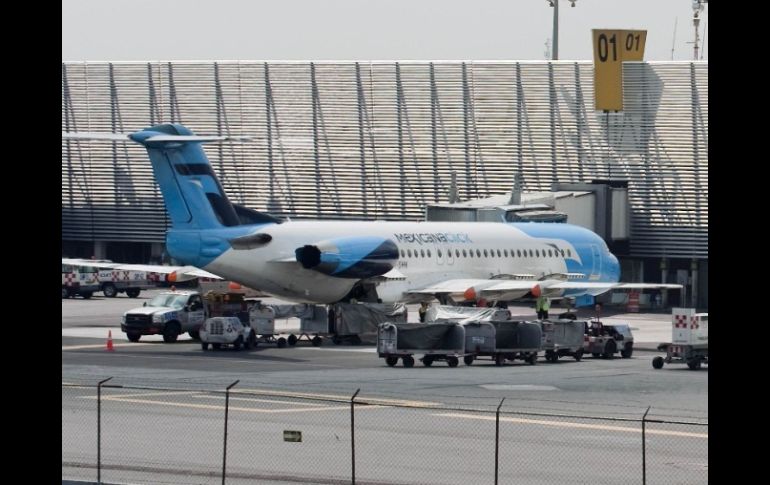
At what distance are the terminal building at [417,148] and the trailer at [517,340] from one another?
29490 millimetres

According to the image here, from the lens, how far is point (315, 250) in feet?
169

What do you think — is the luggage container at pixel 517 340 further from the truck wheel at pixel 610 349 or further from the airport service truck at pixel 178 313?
the airport service truck at pixel 178 313

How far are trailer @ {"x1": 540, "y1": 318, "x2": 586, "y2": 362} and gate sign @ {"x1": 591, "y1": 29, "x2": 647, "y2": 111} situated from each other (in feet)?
121

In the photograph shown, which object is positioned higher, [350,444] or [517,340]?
[517,340]

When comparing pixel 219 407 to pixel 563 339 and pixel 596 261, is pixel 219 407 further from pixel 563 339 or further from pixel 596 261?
pixel 596 261

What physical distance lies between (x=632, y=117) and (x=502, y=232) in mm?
21013

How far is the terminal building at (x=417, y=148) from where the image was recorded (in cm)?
8031

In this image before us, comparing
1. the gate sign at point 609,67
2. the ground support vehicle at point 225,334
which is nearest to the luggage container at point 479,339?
the ground support vehicle at point 225,334

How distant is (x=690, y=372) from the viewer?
42.1m

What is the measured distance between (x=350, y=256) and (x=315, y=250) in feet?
5.01

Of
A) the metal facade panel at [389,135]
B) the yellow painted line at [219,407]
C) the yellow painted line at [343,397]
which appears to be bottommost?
the yellow painted line at [219,407]

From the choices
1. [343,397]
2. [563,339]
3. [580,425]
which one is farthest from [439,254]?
[580,425]
